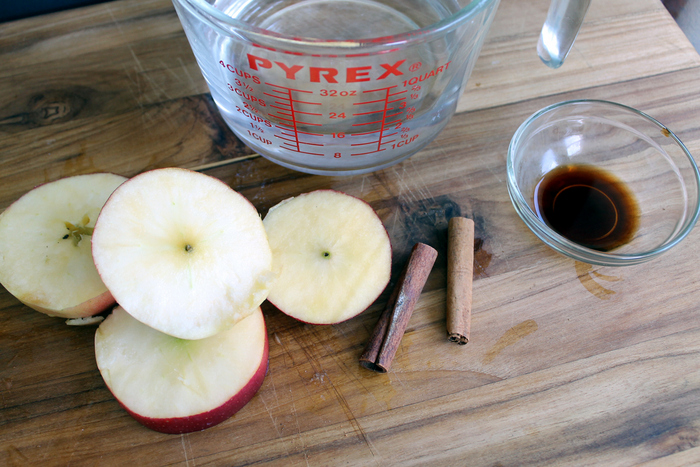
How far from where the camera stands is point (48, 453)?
0.61m

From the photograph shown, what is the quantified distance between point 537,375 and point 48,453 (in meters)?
0.61

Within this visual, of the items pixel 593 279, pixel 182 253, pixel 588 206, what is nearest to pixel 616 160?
pixel 588 206

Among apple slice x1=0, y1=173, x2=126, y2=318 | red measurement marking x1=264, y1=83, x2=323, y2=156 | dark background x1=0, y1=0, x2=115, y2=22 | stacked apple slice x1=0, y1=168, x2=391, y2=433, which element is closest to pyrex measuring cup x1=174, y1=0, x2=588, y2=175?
red measurement marking x1=264, y1=83, x2=323, y2=156

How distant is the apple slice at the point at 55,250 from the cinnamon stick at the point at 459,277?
0.45m

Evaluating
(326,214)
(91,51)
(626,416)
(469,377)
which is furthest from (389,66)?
(91,51)

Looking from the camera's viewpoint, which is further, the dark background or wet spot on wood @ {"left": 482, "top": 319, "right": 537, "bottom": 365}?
the dark background

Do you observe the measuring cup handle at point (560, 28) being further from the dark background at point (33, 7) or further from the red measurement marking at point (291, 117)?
the dark background at point (33, 7)

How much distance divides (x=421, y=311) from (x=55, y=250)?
19.4 inches

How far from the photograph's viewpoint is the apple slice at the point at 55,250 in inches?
25.4

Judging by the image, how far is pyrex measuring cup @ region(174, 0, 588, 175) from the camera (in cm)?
55

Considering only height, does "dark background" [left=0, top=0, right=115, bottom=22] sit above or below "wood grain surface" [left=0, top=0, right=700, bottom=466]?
above

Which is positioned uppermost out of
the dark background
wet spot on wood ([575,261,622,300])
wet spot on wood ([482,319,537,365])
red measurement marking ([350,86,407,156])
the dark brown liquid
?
the dark background

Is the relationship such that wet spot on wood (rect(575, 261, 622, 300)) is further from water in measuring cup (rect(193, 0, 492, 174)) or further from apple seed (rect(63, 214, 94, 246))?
apple seed (rect(63, 214, 94, 246))

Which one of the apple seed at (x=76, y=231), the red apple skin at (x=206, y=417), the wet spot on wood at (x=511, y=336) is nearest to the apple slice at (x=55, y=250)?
the apple seed at (x=76, y=231)
